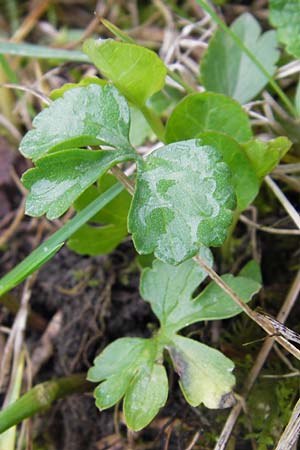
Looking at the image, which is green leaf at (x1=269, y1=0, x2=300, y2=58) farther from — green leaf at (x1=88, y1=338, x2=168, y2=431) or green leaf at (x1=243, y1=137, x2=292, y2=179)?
green leaf at (x1=88, y1=338, x2=168, y2=431)

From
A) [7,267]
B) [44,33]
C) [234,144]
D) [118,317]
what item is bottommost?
[118,317]

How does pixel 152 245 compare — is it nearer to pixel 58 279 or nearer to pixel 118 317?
pixel 118 317

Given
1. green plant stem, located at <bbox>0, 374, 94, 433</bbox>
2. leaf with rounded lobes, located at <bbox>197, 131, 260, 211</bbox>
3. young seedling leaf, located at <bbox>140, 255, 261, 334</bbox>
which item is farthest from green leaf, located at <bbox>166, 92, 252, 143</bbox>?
green plant stem, located at <bbox>0, 374, 94, 433</bbox>

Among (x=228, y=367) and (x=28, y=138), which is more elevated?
(x=28, y=138)

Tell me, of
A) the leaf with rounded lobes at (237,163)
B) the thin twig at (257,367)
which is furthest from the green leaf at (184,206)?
the thin twig at (257,367)

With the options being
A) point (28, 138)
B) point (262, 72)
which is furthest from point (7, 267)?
point (262, 72)

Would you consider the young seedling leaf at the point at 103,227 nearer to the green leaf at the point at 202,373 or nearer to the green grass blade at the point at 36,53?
the green leaf at the point at 202,373
